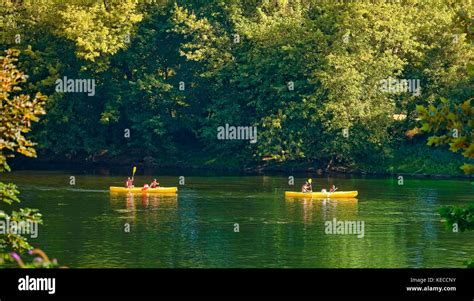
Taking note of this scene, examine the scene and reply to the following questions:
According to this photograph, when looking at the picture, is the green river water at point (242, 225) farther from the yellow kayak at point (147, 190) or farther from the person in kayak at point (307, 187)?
the person in kayak at point (307, 187)

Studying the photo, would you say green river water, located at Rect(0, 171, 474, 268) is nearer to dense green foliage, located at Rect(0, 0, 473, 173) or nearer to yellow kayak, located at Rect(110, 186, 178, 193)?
yellow kayak, located at Rect(110, 186, 178, 193)

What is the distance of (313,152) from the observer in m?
107

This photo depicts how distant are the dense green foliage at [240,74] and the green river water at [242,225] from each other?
9080 mm

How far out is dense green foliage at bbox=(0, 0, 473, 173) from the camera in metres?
105

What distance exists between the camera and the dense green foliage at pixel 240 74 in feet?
344

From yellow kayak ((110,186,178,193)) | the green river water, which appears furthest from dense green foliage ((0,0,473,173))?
yellow kayak ((110,186,178,193))

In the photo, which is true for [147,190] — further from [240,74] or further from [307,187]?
[240,74]

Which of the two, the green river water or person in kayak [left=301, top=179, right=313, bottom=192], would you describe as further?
person in kayak [left=301, top=179, right=313, bottom=192]

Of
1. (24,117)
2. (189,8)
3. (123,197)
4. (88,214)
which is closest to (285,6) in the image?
(189,8)

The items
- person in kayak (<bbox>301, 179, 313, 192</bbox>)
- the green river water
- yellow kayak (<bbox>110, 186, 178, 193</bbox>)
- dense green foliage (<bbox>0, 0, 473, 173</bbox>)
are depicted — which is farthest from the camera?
dense green foliage (<bbox>0, 0, 473, 173</bbox>)

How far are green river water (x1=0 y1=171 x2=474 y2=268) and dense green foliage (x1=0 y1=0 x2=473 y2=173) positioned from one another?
9.08 m
